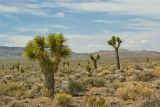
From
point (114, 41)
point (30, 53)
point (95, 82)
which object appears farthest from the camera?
point (114, 41)

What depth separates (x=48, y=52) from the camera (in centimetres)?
1102

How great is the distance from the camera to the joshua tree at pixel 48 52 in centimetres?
1081

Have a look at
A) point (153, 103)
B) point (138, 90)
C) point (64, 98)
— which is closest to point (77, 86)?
point (64, 98)

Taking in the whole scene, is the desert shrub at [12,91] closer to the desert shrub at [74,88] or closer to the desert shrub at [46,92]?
the desert shrub at [46,92]

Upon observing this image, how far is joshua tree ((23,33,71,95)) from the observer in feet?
35.5

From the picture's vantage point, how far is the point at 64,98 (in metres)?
8.25

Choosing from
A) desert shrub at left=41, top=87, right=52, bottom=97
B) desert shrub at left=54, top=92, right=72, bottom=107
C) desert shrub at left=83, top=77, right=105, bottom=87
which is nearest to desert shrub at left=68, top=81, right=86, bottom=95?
desert shrub at left=41, top=87, right=52, bottom=97

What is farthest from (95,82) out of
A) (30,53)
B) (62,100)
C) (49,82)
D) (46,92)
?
(62,100)

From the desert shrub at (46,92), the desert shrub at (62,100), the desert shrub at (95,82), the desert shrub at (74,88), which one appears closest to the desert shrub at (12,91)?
the desert shrub at (46,92)

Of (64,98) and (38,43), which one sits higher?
(38,43)

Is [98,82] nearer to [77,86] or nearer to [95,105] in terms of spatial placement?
[77,86]

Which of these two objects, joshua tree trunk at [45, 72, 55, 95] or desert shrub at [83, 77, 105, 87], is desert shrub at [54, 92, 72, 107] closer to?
joshua tree trunk at [45, 72, 55, 95]

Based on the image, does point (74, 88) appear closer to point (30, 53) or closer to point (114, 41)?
point (30, 53)

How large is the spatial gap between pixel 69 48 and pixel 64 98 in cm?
418
